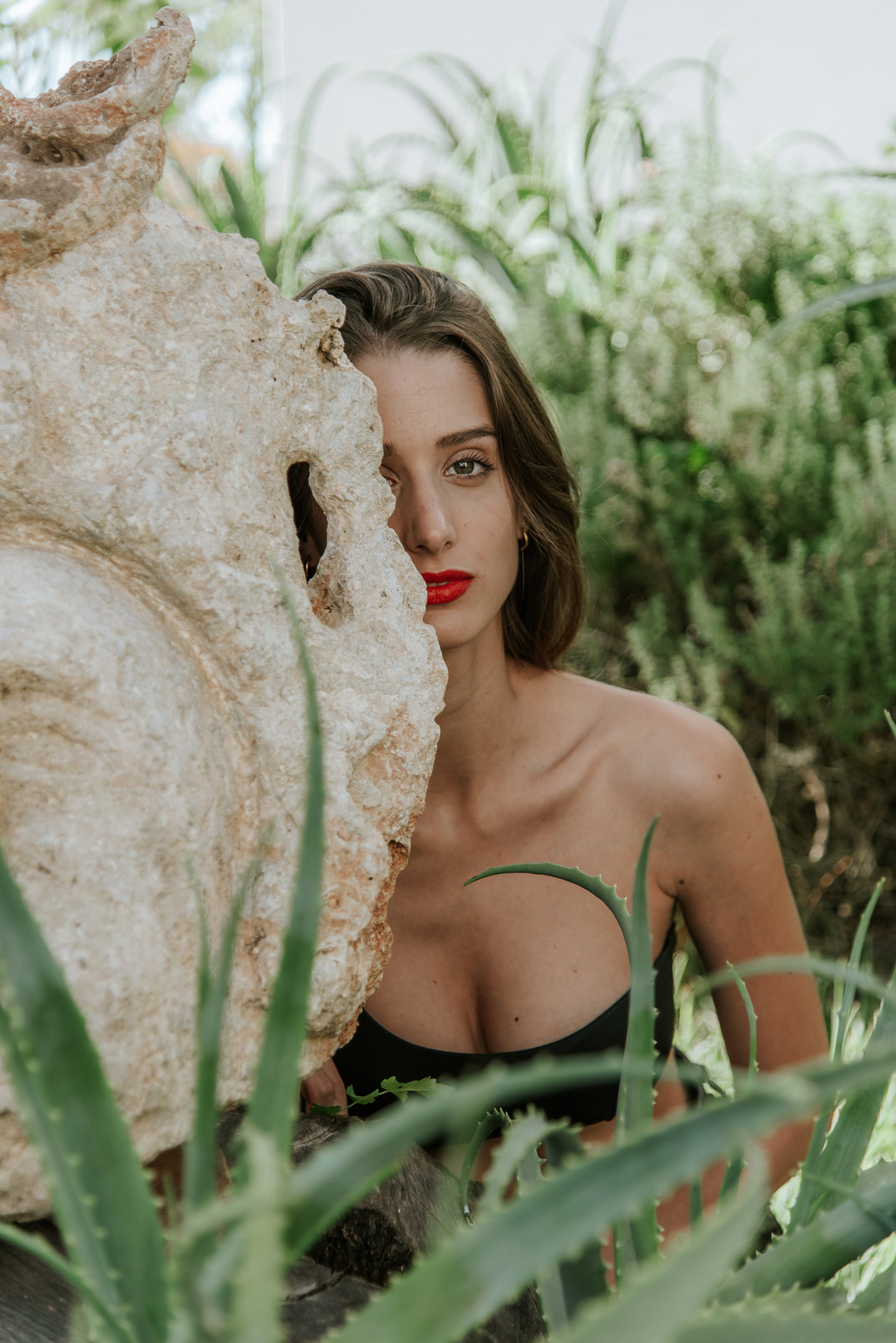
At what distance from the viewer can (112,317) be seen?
100 cm

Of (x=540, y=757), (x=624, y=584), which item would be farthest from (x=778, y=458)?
(x=540, y=757)

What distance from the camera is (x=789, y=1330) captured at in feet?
1.72

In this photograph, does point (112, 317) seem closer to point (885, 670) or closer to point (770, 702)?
point (885, 670)

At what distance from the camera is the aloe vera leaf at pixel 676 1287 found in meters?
0.44

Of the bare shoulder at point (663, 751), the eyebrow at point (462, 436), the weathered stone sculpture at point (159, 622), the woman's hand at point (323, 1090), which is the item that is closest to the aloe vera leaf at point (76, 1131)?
the weathered stone sculpture at point (159, 622)

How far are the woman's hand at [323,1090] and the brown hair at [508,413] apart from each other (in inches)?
28.1

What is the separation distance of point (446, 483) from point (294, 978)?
92 centimetres

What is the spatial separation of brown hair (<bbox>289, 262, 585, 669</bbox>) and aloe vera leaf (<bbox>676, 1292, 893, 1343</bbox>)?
3.58ft

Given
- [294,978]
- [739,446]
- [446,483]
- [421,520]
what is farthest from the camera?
[739,446]

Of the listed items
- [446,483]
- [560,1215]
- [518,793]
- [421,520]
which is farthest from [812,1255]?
[518,793]

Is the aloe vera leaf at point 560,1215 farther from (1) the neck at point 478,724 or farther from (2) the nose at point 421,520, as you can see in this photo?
(1) the neck at point 478,724

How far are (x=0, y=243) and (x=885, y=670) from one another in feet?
7.78

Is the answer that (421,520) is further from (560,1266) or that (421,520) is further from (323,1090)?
(560,1266)

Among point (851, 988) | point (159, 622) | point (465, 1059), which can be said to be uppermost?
point (159, 622)
